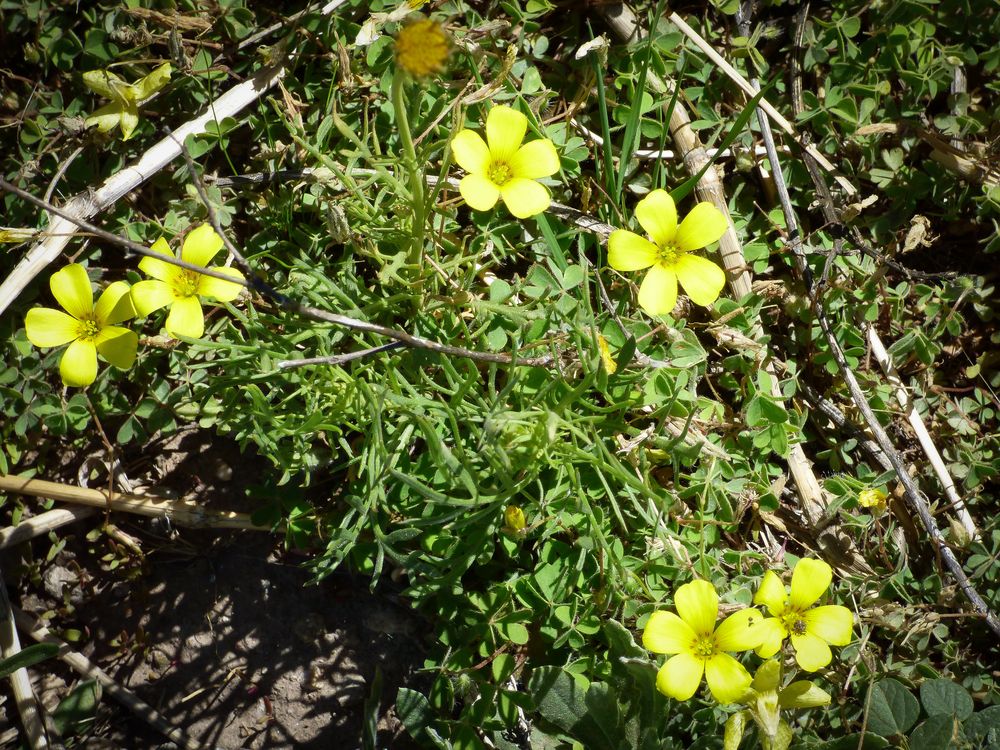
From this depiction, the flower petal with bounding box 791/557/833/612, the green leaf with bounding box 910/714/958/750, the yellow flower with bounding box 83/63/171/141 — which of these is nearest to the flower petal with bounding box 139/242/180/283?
the yellow flower with bounding box 83/63/171/141

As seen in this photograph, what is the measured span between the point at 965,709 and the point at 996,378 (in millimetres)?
1185

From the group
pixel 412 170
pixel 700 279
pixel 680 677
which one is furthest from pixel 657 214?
pixel 680 677

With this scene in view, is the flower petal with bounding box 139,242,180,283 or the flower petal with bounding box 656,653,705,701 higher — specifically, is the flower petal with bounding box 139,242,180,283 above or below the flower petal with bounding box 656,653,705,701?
above

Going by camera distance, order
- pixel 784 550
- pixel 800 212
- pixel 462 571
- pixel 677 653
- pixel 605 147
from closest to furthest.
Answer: pixel 677 653, pixel 462 571, pixel 605 147, pixel 784 550, pixel 800 212

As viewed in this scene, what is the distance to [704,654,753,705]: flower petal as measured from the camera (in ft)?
6.64

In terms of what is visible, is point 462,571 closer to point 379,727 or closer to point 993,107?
point 379,727

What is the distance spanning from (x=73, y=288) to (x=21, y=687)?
5.13ft

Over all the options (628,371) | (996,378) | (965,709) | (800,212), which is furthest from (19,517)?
(996,378)

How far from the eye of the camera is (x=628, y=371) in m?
2.39

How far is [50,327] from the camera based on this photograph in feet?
7.29

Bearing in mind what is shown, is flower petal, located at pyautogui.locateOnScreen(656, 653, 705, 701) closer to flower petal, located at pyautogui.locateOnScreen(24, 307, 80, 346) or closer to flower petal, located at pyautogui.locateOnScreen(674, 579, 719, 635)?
flower petal, located at pyautogui.locateOnScreen(674, 579, 719, 635)

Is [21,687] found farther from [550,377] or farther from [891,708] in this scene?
[891,708]

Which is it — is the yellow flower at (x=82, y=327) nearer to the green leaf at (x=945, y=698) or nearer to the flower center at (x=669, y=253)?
the flower center at (x=669, y=253)

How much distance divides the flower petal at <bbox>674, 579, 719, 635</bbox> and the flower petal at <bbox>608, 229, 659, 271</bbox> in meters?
0.91
